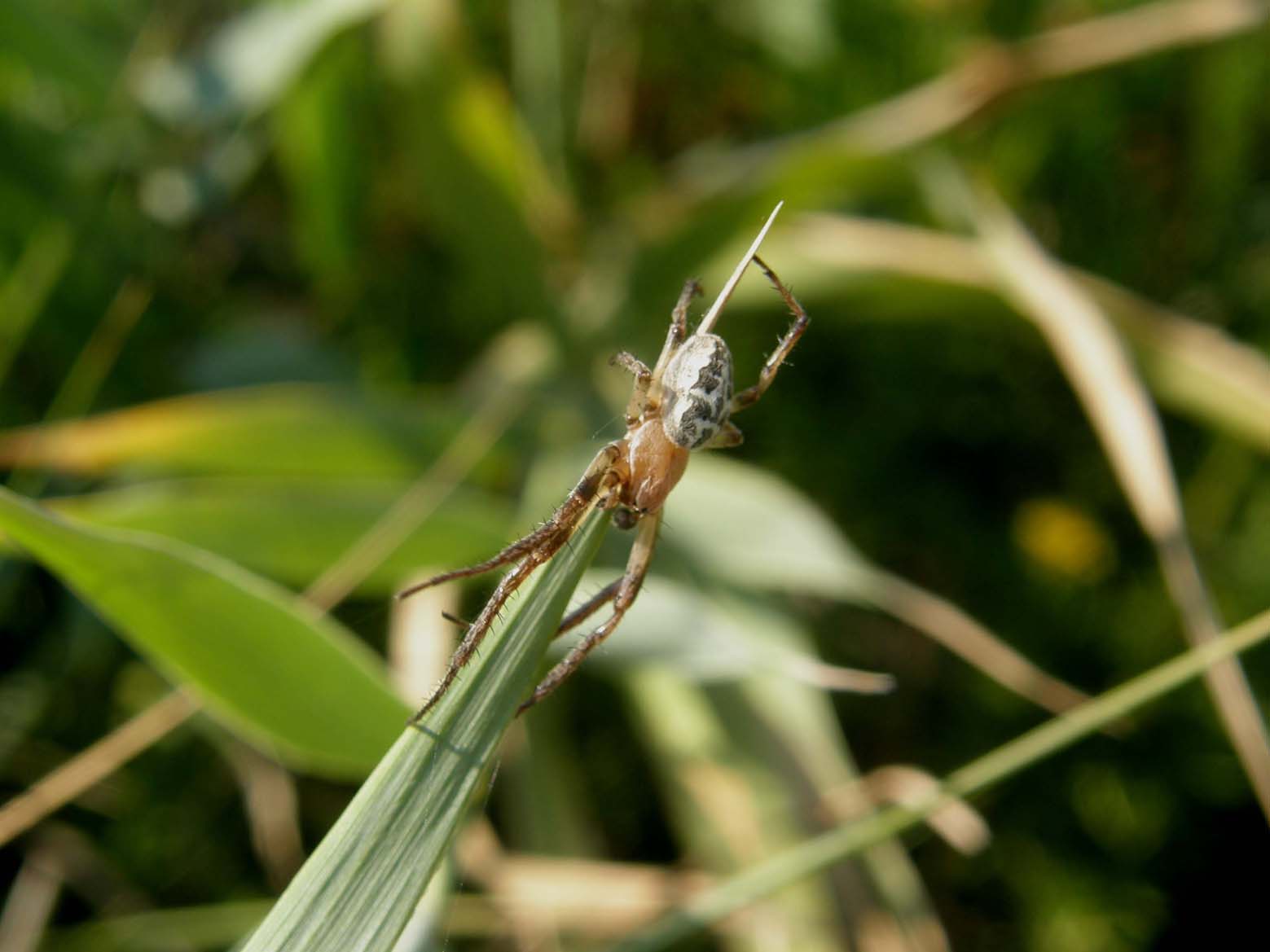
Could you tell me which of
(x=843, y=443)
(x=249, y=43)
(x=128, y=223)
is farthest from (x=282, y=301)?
(x=843, y=443)

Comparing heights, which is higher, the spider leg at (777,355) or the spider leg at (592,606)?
the spider leg at (777,355)

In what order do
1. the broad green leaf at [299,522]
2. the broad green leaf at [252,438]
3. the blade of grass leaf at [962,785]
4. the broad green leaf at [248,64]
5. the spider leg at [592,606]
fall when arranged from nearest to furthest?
1. the blade of grass leaf at [962,785]
2. the spider leg at [592,606]
3. the broad green leaf at [299,522]
4. the broad green leaf at [252,438]
5. the broad green leaf at [248,64]

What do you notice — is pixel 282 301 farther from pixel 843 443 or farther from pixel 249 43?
pixel 843 443

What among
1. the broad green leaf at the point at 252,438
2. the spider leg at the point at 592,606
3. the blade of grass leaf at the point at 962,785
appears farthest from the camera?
the broad green leaf at the point at 252,438

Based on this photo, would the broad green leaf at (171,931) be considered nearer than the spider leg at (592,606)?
No

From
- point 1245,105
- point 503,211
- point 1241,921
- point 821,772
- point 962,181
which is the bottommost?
point 821,772

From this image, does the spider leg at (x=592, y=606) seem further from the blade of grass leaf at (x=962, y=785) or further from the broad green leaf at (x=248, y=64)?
the broad green leaf at (x=248, y=64)

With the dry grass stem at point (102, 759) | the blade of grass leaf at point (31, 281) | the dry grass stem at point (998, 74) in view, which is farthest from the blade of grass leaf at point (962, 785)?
the blade of grass leaf at point (31, 281)
